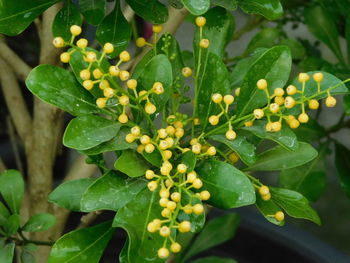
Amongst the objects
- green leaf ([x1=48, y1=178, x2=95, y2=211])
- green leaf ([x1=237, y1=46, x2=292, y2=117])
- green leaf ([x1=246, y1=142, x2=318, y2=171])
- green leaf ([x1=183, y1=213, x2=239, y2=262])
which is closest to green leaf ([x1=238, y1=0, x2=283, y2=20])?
green leaf ([x1=237, y1=46, x2=292, y2=117])

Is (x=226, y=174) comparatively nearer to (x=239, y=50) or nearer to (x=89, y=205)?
(x=89, y=205)

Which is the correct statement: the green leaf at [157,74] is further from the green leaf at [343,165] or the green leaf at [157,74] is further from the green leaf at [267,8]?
the green leaf at [343,165]

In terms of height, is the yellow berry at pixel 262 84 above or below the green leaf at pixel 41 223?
above

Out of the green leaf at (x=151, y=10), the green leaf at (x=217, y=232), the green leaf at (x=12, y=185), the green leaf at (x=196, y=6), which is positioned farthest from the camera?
the green leaf at (x=217, y=232)

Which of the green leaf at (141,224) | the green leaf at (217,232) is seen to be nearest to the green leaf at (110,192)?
the green leaf at (141,224)

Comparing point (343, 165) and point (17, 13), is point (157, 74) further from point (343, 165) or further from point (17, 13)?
point (343, 165)

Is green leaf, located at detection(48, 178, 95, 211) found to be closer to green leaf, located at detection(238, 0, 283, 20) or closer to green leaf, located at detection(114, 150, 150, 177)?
green leaf, located at detection(114, 150, 150, 177)
